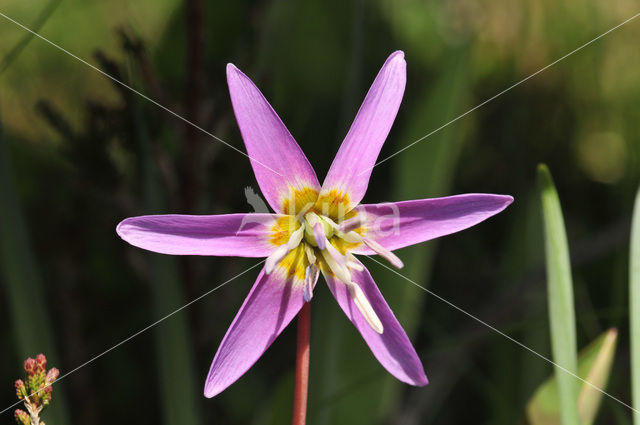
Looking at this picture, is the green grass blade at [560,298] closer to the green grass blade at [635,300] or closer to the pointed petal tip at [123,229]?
the green grass blade at [635,300]

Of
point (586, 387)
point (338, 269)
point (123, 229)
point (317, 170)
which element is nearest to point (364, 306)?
point (338, 269)

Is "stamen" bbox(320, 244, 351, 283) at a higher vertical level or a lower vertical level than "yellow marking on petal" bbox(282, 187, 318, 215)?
lower

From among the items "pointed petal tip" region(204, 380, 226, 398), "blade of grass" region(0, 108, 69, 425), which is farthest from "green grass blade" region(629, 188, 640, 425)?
"blade of grass" region(0, 108, 69, 425)

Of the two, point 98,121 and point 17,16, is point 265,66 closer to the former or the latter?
point 98,121

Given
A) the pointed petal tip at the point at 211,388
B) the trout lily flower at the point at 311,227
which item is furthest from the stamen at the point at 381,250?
the pointed petal tip at the point at 211,388

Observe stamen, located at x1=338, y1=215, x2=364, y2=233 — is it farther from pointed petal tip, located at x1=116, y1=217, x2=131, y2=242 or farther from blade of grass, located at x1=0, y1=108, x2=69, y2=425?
blade of grass, located at x1=0, y1=108, x2=69, y2=425

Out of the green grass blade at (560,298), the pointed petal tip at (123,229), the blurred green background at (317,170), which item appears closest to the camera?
the pointed petal tip at (123,229)

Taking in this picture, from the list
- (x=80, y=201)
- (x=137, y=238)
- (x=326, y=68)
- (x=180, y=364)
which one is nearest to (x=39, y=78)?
(x=80, y=201)
